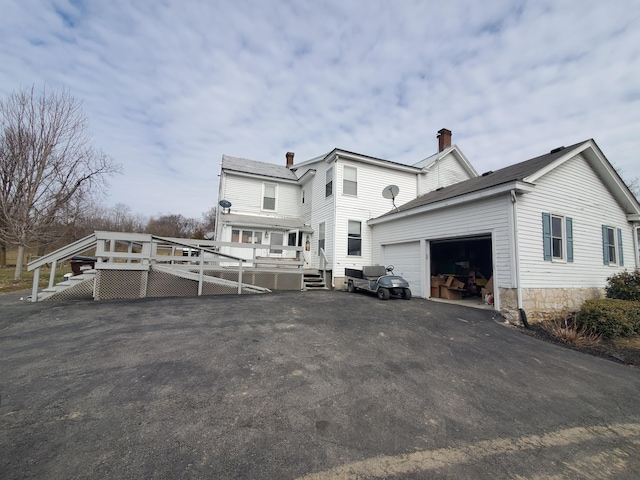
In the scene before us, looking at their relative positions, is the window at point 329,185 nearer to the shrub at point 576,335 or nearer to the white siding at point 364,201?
the white siding at point 364,201

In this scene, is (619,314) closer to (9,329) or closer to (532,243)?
(532,243)

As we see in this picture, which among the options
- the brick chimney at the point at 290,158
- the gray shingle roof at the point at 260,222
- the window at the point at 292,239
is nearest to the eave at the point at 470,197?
the gray shingle roof at the point at 260,222

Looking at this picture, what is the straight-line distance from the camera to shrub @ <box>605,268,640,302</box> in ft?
29.3

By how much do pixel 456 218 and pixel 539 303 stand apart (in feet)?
11.4

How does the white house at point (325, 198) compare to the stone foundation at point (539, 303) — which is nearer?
the stone foundation at point (539, 303)

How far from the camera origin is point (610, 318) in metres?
6.81

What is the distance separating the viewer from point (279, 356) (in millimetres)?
4027

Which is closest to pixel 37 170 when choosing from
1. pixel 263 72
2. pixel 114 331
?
pixel 263 72

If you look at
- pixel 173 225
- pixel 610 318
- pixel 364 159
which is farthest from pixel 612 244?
pixel 173 225

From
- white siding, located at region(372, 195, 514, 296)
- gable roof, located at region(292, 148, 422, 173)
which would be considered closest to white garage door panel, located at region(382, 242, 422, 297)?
white siding, located at region(372, 195, 514, 296)

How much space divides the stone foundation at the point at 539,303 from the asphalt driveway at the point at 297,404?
2.06 metres

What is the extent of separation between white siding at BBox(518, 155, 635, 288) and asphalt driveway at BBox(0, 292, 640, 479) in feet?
10.7

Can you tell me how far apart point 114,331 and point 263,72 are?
9.75 meters

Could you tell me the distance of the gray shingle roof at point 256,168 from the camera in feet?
52.7
